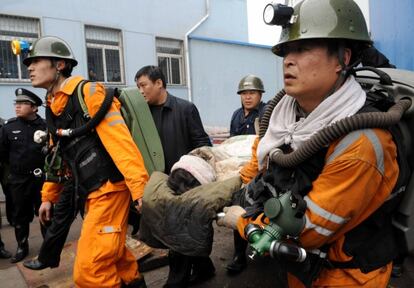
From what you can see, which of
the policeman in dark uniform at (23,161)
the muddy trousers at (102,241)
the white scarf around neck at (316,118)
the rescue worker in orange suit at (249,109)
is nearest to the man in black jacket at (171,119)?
the muddy trousers at (102,241)

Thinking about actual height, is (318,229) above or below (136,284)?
above

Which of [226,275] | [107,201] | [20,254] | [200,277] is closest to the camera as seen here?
[107,201]

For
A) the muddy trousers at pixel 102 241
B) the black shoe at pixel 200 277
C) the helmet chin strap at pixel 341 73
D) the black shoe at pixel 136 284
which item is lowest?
the black shoe at pixel 200 277

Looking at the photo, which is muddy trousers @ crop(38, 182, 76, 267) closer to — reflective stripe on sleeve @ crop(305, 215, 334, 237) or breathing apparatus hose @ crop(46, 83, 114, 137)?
breathing apparatus hose @ crop(46, 83, 114, 137)

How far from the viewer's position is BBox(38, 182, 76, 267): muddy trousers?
2.75m

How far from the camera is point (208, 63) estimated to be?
488 inches

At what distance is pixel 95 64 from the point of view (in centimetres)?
973

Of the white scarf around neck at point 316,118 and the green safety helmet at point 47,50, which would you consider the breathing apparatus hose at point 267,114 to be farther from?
the green safety helmet at point 47,50

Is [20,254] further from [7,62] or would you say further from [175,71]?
[175,71]

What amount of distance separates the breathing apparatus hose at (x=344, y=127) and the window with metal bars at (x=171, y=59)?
10.2 m

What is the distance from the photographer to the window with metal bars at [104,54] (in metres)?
9.60

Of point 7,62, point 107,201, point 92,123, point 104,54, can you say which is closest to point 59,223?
point 107,201

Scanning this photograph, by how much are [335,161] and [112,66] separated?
31.4ft

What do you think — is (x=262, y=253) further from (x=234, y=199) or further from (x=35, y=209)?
(x=35, y=209)
